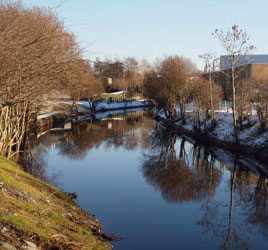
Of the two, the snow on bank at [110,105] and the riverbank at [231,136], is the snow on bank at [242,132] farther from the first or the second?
the snow on bank at [110,105]

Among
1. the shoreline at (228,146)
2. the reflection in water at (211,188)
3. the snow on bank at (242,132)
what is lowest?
the reflection in water at (211,188)

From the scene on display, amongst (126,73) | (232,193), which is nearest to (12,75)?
(232,193)

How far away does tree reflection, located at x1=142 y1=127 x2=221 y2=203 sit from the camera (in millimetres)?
13969

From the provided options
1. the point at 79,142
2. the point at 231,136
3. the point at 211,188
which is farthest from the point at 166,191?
the point at 79,142

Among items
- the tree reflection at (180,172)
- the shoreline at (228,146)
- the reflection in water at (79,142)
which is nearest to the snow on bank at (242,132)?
the shoreline at (228,146)

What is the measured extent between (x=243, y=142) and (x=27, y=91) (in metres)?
16.4

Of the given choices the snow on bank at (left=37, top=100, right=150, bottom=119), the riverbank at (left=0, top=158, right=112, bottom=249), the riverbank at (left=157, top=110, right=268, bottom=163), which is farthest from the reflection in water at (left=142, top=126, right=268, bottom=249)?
the snow on bank at (left=37, top=100, right=150, bottom=119)

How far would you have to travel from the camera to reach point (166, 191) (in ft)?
46.2

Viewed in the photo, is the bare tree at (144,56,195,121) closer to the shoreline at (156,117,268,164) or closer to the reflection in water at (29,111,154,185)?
the shoreline at (156,117,268,164)

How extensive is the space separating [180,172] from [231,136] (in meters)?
8.49

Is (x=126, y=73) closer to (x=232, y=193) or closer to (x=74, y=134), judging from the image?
(x=74, y=134)

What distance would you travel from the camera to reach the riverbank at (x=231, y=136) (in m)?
20.5

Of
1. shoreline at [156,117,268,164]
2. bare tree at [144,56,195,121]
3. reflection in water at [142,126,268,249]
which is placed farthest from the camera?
bare tree at [144,56,195,121]

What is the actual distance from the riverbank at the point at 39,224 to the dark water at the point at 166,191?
3.84ft
